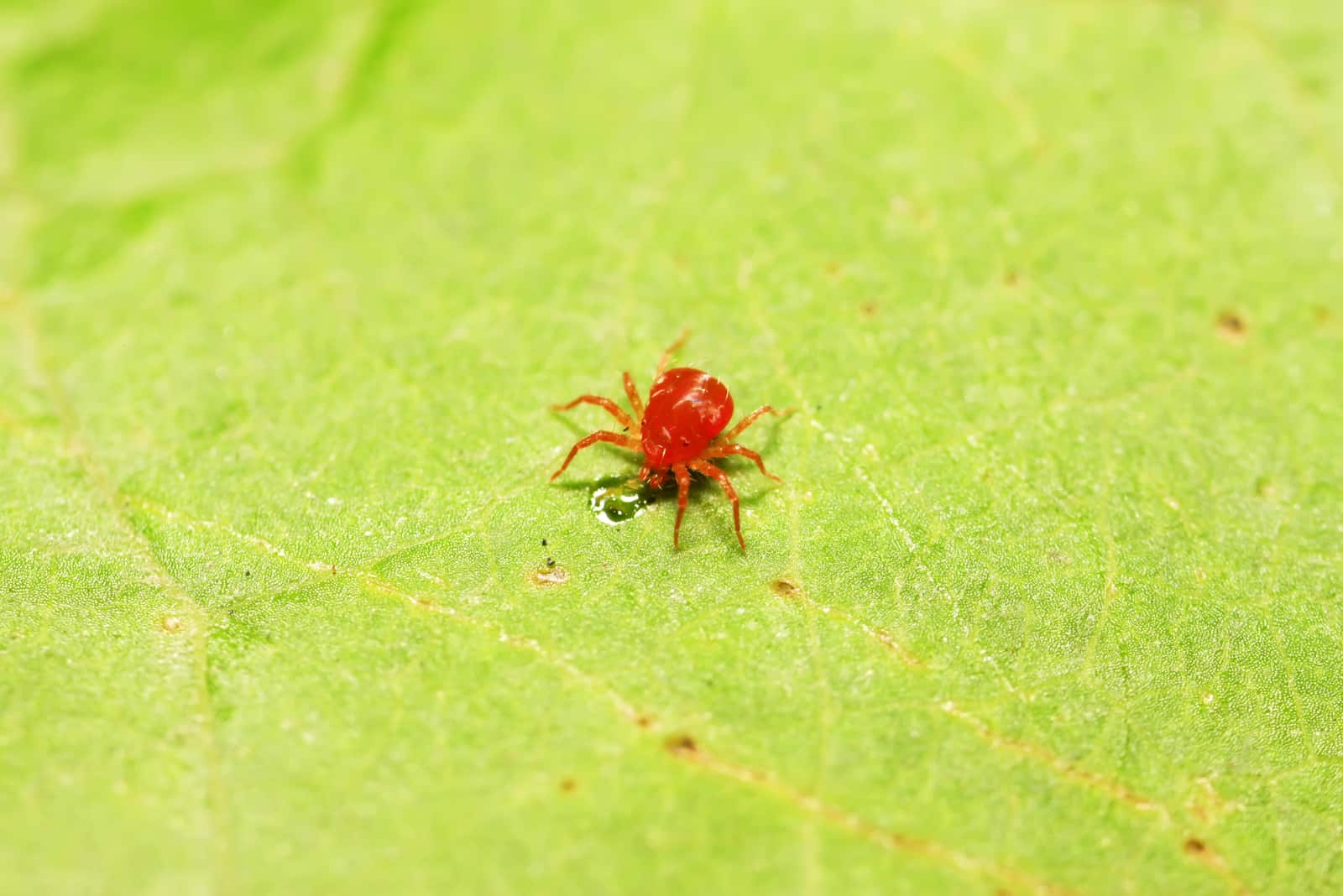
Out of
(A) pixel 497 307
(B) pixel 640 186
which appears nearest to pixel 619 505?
(A) pixel 497 307

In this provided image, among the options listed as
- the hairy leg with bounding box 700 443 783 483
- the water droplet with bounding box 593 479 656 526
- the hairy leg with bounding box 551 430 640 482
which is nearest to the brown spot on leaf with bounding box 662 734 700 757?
the water droplet with bounding box 593 479 656 526

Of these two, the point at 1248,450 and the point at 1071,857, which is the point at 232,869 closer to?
the point at 1071,857

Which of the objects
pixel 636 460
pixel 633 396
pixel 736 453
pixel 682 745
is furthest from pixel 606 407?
pixel 682 745

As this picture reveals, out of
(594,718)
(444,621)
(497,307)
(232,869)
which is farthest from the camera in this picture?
(497,307)

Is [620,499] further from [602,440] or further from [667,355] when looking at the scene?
[667,355]

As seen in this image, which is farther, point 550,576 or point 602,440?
point 602,440

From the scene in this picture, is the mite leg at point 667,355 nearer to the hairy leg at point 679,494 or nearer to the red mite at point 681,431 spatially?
the red mite at point 681,431

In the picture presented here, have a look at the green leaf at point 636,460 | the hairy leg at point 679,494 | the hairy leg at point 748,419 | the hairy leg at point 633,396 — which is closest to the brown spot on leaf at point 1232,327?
the green leaf at point 636,460
